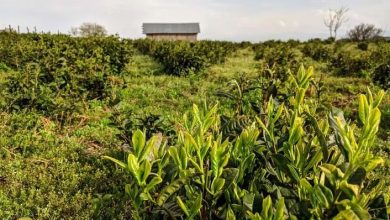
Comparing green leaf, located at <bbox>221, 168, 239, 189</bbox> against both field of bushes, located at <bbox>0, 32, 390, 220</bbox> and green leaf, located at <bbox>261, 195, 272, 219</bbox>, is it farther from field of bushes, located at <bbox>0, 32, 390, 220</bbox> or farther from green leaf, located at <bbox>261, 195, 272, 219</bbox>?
green leaf, located at <bbox>261, 195, 272, 219</bbox>

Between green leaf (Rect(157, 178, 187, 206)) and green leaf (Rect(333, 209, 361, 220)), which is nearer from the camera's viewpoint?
green leaf (Rect(333, 209, 361, 220))

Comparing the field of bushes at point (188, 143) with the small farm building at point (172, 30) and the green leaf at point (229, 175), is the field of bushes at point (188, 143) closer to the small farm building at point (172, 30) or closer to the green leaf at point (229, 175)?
the green leaf at point (229, 175)

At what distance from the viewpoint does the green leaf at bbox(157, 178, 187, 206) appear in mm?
1669

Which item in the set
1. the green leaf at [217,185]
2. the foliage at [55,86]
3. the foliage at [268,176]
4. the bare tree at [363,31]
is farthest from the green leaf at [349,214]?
the bare tree at [363,31]

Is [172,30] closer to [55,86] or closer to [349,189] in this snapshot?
[55,86]

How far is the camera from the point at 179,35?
247 feet

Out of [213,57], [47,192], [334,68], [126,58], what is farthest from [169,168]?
[213,57]

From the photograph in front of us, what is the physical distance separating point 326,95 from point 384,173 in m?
5.66

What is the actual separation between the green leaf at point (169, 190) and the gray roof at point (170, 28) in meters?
74.1

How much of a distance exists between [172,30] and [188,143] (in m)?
74.7

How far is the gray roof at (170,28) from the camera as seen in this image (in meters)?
74.8

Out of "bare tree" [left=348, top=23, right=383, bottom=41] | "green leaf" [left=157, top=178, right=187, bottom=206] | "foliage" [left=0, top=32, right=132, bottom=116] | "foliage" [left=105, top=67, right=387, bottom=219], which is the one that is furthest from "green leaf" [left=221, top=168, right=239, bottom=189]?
"bare tree" [left=348, top=23, right=383, bottom=41]

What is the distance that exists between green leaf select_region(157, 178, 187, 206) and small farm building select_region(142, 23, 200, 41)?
73.4 metres

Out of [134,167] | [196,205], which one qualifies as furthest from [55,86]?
[196,205]
